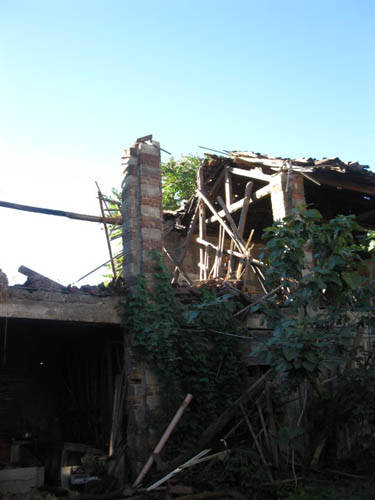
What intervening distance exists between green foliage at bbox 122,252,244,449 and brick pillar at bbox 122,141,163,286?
0.26 metres

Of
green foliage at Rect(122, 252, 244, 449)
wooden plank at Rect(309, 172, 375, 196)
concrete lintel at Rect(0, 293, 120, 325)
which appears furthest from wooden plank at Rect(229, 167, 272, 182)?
concrete lintel at Rect(0, 293, 120, 325)

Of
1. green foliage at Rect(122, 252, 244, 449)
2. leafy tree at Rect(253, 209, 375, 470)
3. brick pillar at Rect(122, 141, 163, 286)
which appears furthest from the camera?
brick pillar at Rect(122, 141, 163, 286)

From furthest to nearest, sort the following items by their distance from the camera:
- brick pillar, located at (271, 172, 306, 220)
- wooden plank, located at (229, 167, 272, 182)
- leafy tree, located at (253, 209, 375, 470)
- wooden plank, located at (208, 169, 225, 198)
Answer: wooden plank, located at (208, 169, 225, 198) < wooden plank, located at (229, 167, 272, 182) < brick pillar, located at (271, 172, 306, 220) < leafy tree, located at (253, 209, 375, 470)

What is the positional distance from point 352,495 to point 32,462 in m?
5.47

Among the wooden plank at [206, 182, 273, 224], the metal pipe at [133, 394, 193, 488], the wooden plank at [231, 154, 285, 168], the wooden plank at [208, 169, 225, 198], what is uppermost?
the wooden plank at [208, 169, 225, 198]

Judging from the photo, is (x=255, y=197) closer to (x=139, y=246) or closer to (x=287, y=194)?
(x=287, y=194)

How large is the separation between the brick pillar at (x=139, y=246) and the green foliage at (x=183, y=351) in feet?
0.53

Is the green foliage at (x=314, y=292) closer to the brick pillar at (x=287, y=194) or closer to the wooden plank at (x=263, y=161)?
the brick pillar at (x=287, y=194)

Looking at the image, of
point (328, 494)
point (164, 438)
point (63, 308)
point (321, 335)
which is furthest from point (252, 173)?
point (328, 494)

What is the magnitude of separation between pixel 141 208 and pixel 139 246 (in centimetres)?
62

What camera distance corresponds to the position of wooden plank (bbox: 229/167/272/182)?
1014 centimetres

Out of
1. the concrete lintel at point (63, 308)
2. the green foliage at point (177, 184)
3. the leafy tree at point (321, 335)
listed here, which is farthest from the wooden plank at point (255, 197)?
the green foliage at point (177, 184)

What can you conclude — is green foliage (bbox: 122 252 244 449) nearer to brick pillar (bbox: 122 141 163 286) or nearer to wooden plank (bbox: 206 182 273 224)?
brick pillar (bbox: 122 141 163 286)

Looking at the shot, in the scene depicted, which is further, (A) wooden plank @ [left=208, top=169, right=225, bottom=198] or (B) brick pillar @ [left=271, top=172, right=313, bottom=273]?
(A) wooden plank @ [left=208, top=169, right=225, bottom=198]
